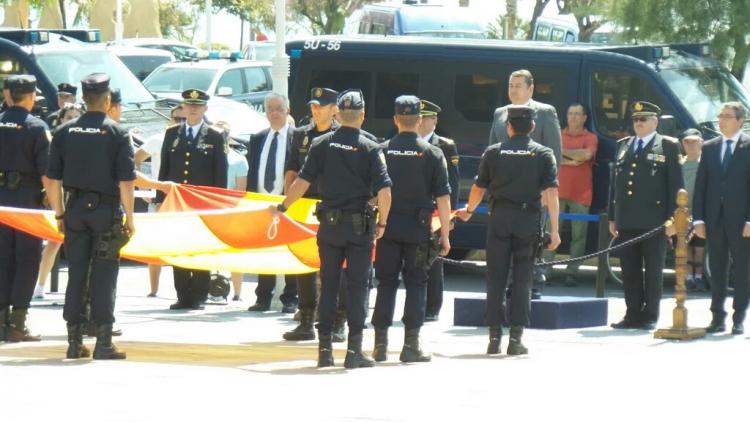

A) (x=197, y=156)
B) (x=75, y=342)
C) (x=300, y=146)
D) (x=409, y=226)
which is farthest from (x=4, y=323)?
(x=409, y=226)

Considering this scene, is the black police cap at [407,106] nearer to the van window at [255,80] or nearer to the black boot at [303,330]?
the black boot at [303,330]

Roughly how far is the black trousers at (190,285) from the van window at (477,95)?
12.9 feet

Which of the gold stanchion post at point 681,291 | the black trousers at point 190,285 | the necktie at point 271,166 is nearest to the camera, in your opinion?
the gold stanchion post at point 681,291

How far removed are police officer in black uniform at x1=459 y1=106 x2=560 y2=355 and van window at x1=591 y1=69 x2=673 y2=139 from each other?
5229 mm

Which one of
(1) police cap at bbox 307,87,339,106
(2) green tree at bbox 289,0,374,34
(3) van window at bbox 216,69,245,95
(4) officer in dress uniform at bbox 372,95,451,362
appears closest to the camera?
(4) officer in dress uniform at bbox 372,95,451,362

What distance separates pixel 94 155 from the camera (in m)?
12.3

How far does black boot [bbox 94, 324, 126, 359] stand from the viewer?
12.4m

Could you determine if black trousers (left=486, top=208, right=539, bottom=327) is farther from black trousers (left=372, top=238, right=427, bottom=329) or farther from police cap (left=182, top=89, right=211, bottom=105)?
police cap (left=182, top=89, right=211, bottom=105)

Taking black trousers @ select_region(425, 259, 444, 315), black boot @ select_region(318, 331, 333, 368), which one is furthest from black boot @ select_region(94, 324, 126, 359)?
black trousers @ select_region(425, 259, 444, 315)

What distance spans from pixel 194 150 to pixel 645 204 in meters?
4.02

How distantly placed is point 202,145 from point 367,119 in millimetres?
3679

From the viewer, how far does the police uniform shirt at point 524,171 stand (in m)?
13.1

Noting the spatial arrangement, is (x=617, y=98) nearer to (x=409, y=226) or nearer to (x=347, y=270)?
(x=409, y=226)

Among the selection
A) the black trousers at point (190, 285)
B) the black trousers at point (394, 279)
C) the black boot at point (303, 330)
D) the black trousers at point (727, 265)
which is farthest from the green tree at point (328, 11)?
the black trousers at point (394, 279)
